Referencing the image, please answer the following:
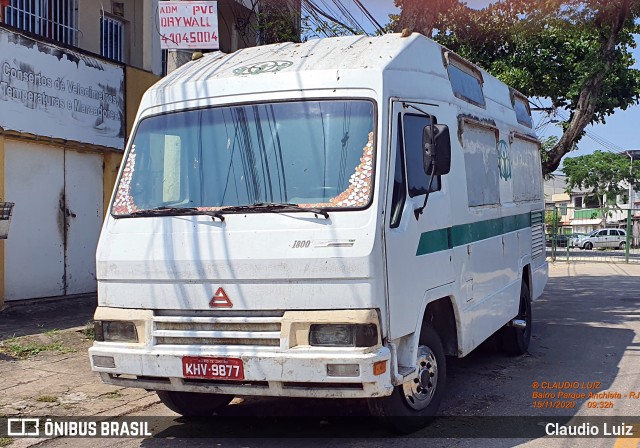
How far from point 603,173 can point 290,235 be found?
50764 mm

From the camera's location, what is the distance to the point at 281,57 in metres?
5.66

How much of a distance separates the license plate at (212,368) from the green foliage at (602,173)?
164ft

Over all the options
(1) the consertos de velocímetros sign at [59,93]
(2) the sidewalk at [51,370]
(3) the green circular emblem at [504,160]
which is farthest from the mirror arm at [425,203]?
(1) the consertos de velocímetros sign at [59,93]

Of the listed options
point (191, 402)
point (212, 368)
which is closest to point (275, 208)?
point (212, 368)

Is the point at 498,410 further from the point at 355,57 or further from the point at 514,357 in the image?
the point at 355,57

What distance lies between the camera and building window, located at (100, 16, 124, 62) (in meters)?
13.4

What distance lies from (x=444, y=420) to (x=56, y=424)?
3.17m

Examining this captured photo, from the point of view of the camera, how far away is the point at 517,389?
693 centimetres

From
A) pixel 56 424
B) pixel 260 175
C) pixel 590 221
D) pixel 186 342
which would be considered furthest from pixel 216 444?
pixel 590 221

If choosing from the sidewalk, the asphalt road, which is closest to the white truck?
the asphalt road

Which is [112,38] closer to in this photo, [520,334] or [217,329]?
[520,334]

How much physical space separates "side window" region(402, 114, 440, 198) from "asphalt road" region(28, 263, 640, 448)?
186cm

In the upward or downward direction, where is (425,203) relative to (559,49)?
downward

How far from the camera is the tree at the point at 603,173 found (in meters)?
50.3
